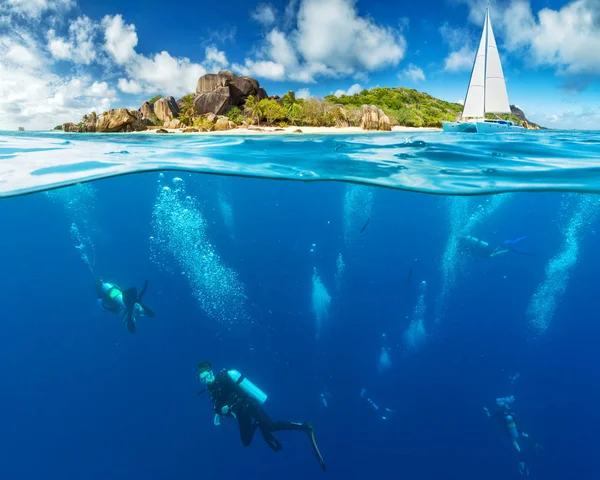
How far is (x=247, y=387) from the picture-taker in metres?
10.2

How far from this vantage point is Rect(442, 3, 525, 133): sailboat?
2619cm

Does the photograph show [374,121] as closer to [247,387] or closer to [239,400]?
[247,387]

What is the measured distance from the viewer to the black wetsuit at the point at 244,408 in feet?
32.8

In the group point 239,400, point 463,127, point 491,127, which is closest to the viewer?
point 239,400

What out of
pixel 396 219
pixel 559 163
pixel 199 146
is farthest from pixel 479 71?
pixel 199 146

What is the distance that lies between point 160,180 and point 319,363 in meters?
15.6

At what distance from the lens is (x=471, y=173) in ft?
47.1

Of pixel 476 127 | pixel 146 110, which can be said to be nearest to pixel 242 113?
pixel 146 110

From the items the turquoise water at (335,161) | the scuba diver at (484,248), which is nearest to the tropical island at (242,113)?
the turquoise water at (335,161)

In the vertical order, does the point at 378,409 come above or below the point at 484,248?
below

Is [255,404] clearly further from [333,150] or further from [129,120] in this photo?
[129,120]

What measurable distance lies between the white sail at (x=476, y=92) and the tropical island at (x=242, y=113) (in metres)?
6.98

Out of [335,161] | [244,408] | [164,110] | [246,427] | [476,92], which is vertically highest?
[164,110]

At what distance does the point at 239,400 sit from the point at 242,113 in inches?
2032
